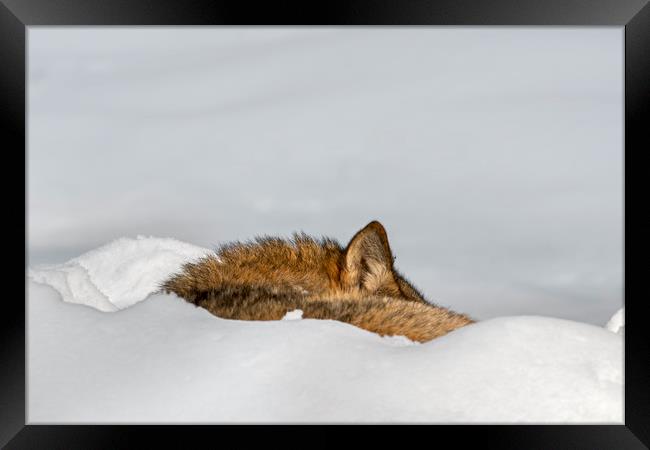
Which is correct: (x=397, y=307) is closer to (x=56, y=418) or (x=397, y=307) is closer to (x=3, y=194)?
(x=56, y=418)

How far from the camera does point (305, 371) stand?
273 cm

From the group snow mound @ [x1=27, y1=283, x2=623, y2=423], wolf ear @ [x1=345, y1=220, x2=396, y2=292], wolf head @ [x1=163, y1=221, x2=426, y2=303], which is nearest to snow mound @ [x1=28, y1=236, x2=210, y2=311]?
wolf head @ [x1=163, y1=221, x2=426, y2=303]

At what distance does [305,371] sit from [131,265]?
3.45 metres

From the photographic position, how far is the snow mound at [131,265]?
5.19 m

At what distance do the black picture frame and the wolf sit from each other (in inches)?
36.4

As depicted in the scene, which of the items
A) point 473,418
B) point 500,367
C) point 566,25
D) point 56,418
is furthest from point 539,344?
point 56,418

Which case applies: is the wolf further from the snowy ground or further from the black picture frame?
the black picture frame

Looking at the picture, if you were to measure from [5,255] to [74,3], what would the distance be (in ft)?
3.71

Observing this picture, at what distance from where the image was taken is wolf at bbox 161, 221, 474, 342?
11.2 ft

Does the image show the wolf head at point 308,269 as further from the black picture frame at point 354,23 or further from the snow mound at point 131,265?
the black picture frame at point 354,23

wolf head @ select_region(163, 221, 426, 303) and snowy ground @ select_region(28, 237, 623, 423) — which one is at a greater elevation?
wolf head @ select_region(163, 221, 426, 303)

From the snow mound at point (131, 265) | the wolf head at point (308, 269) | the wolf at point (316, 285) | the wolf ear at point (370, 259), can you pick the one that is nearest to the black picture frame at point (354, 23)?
the wolf at point (316, 285)

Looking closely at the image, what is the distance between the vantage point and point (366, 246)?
4352 mm

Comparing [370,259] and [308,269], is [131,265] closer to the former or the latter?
[308,269]
